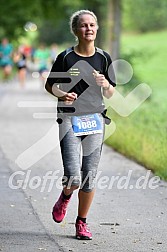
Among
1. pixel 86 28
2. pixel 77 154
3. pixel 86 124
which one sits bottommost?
pixel 77 154

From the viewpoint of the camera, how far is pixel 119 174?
38.0 feet

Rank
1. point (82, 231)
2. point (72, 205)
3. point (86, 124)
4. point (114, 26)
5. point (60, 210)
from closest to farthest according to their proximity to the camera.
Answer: point (86, 124) → point (82, 231) → point (60, 210) → point (72, 205) → point (114, 26)

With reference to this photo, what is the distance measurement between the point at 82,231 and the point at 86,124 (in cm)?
90

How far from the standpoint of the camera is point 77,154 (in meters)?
7.49

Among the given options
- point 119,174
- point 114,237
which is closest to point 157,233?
point 114,237

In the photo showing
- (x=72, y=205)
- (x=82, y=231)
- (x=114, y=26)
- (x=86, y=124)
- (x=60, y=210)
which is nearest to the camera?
(x=86, y=124)

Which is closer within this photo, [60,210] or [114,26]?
[60,210]

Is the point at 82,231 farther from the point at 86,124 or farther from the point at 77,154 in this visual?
the point at 86,124

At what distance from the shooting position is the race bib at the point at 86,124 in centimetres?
745

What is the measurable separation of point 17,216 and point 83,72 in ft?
5.94

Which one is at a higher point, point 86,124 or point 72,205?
point 86,124

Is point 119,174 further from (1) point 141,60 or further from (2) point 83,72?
(1) point 141,60

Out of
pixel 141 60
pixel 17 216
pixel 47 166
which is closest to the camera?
pixel 17 216

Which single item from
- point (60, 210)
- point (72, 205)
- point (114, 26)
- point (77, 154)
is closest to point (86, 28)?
point (77, 154)
